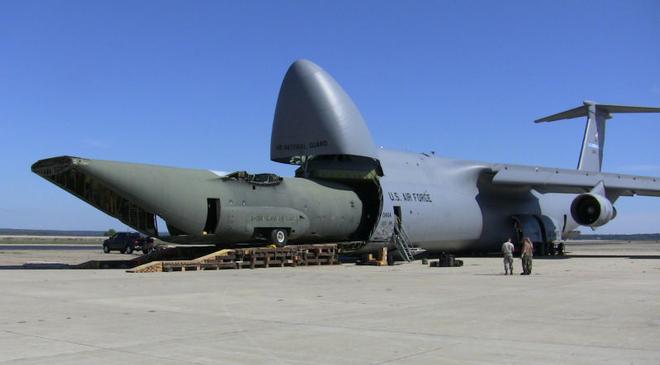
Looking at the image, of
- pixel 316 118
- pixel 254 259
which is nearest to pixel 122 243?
pixel 316 118

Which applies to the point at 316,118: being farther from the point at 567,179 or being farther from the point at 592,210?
the point at 592,210

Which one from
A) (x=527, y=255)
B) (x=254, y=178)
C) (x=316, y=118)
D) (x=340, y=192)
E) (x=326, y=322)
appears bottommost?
(x=326, y=322)

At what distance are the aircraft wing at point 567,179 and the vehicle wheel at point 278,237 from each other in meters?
13.6

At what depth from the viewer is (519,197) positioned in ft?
120

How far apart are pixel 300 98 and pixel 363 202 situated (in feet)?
17.4

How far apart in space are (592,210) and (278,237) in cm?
1617

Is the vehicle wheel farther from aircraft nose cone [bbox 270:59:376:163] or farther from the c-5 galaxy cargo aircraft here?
aircraft nose cone [bbox 270:59:376:163]

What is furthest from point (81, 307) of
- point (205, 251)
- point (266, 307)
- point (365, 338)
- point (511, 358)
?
point (205, 251)

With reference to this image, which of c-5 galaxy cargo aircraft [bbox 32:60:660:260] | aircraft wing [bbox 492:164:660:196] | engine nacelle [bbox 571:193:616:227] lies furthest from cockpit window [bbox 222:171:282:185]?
engine nacelle [bbox 571:193:616:227]

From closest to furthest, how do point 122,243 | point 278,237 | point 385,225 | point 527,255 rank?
point 527,255, point 278,237, point 385,225, point 122,243

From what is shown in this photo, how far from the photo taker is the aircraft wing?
109 ft

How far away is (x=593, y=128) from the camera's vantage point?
132ft

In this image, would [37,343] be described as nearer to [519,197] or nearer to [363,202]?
[363,202]

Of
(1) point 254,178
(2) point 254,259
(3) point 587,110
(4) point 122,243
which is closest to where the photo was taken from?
(2) point 254,259
